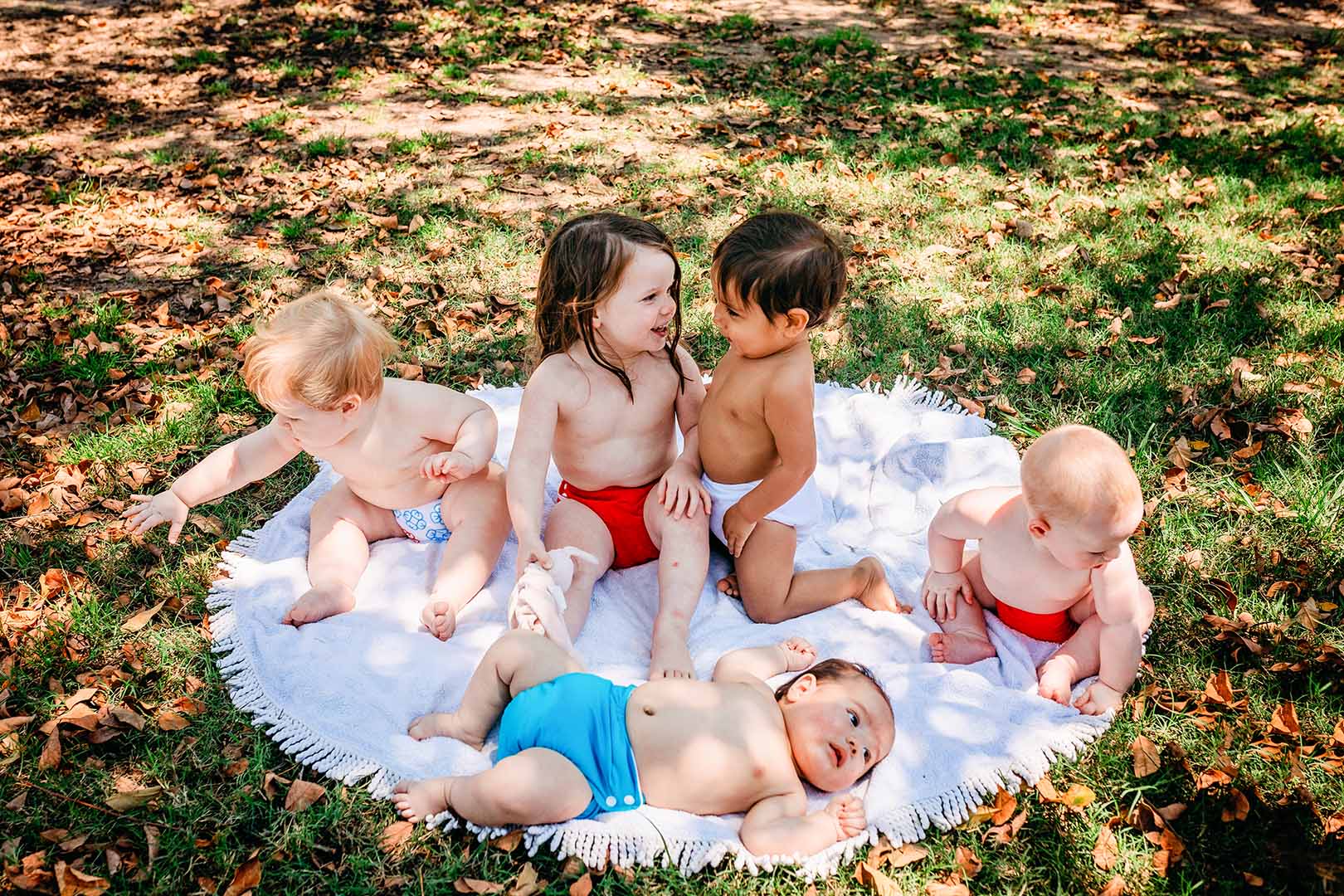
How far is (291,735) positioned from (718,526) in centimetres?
170

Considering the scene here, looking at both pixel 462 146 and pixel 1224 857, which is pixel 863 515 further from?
pixel 462 146

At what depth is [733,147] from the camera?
742 centimetres

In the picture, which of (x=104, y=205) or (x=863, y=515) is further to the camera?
(x=104, y=205)

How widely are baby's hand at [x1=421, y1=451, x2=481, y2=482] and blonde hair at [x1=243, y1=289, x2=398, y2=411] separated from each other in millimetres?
347

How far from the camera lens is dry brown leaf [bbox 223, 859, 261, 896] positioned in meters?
2.63

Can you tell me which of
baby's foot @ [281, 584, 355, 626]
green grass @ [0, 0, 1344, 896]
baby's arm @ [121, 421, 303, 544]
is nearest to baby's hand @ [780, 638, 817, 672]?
green grass @ [0, 0, 1344, 896]

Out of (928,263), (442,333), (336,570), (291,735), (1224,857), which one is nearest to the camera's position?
(1224,857)

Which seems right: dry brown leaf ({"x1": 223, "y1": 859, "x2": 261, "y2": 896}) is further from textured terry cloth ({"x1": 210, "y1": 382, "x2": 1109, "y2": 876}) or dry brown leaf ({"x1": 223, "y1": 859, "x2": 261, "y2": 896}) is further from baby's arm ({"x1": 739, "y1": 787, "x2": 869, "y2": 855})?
baby's arm ({"x1": 739, "y1": 787, "x2": 869, "y2": 855})

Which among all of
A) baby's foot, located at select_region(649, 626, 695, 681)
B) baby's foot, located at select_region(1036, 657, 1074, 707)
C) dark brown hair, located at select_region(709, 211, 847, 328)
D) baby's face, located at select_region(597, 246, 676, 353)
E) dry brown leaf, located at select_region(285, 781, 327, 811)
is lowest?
dry brown leaf, located at select_region(285, 781, 327, 811)

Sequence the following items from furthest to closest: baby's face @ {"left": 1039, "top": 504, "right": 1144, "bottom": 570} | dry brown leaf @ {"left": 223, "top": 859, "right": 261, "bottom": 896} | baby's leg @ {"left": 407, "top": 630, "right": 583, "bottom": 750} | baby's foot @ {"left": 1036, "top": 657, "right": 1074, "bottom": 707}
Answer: baby's foot @ {"left": 1036, "top": 657, "right": 1074, "bottom": 707} < baby's leg @ {"left": 407, "top": 630, "right": 583, "bottom": 750} < baby's face @ {"left": 1039, "top": 504, "right": 1144, "bottom": 570} < dry brown leaf @ {"left": 223, "top": 859, "right": 261, "bottom": 896}

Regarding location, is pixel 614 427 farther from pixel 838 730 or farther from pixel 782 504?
pixel 838 730

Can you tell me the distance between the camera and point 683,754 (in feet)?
9.09

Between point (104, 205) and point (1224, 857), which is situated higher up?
point (104, 205)

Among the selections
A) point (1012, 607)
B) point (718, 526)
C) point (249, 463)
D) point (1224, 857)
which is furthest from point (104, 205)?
point (1224, 857)
